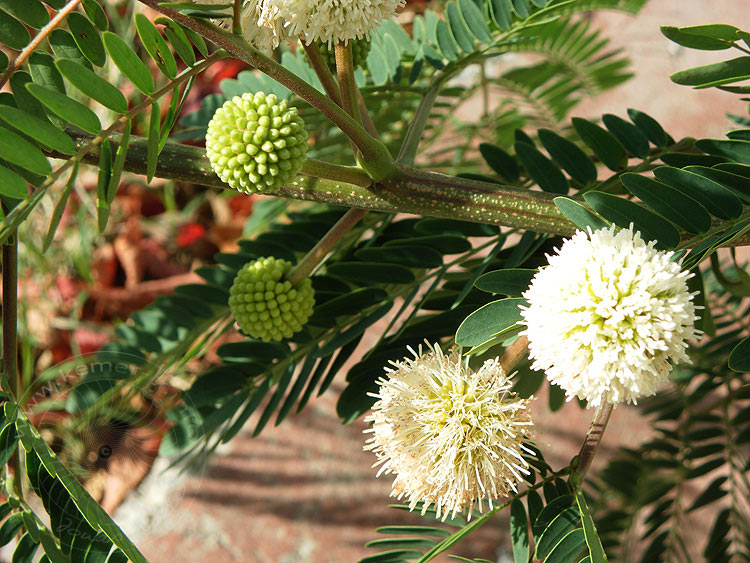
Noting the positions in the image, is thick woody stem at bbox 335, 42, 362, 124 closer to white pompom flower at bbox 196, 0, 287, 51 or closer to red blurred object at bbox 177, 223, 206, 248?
white pompom flower at bbox 196, 0, 287, 51

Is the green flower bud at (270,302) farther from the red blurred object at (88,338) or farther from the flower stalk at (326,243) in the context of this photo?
the red blurred object at (88,338)

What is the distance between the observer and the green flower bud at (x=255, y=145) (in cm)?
50

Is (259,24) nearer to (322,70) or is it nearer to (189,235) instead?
(322,70)

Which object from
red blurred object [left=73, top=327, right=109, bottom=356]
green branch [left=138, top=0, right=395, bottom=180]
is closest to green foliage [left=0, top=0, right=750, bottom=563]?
green branch [left=138, top=0, right=395, bottom=180]

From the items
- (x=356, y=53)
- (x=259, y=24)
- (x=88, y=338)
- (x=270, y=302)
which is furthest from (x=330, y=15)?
(x=88, y=338)

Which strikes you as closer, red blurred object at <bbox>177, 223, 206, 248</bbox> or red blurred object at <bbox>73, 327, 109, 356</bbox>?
red blurred object at <bbox>73, 327, 109, 356</bbox>

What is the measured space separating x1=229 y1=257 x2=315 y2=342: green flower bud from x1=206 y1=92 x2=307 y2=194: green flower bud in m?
0.15

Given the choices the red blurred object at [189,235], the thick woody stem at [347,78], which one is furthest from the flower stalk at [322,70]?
the red blurred object at [189,235]

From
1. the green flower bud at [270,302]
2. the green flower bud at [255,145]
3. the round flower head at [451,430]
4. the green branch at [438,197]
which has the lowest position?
the round flower head at [451,430]

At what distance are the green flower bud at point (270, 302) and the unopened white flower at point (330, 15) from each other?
9.6 inches

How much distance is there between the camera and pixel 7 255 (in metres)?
0.55

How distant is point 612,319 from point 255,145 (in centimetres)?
28

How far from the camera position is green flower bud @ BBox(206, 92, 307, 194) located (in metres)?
0.50

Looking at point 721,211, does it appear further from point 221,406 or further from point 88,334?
point 88,334
